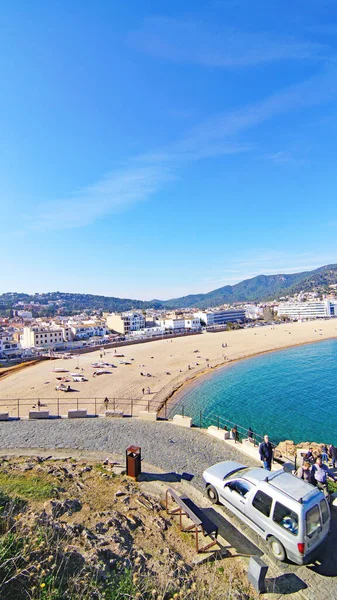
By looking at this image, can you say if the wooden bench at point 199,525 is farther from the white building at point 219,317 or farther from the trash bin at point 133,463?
the white building at point 219,317

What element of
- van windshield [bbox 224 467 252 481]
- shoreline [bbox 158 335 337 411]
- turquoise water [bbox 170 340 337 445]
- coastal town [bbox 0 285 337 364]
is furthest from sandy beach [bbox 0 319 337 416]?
coastal town [bbox 0 285 337 364]

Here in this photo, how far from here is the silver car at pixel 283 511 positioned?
17.5 ft

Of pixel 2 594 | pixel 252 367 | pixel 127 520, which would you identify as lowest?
pixel 252 367

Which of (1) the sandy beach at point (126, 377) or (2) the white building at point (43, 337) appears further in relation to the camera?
(2) the white building at point (43, 337)

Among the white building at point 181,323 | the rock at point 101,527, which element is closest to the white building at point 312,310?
the white building at point 181,323

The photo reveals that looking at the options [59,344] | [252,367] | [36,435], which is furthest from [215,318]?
[36,435]

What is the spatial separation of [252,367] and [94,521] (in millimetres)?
41330

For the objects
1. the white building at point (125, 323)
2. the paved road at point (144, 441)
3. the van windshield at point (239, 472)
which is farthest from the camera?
→ the white building at point (125, 323)

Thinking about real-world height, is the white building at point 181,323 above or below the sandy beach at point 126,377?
above

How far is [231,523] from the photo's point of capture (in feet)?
22.1

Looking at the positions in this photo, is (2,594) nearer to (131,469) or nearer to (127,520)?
(127,520)

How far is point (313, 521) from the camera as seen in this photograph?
5.43 m

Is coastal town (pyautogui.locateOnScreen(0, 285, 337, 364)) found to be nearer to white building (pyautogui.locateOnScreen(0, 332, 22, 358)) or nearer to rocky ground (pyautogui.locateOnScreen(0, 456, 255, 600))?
white building (pyautogui.locateOnScreen(0, 332, 22, 358))

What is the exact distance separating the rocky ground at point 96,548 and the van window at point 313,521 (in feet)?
4.45
